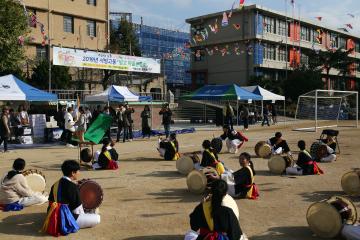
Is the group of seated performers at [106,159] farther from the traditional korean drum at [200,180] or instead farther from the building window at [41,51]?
the building window at [41,51]

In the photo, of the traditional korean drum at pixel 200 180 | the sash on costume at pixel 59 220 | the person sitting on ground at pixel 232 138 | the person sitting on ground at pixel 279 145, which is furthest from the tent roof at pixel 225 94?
the sash on costume at pixel 59 220

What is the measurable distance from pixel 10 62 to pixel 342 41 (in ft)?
190

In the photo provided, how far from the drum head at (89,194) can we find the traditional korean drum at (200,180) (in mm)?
2479

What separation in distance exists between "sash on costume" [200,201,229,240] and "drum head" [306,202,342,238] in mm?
1885

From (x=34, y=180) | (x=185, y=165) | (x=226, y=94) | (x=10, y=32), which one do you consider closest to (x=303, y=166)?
(x=185, y=165)

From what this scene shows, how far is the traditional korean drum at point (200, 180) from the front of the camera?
9.55 m

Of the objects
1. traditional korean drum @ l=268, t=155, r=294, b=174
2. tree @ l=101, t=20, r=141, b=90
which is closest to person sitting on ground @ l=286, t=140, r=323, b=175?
traditional korean drum @ l=268, t=155, r=294, b=174

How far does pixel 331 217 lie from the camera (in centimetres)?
666

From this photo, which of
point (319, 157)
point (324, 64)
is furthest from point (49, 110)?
point (324, 64)

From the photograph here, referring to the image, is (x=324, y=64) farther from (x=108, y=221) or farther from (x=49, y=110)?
(x=108, y=221)

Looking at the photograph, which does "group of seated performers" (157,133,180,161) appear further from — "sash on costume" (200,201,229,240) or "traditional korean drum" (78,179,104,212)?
"sash on costume" (200,201,229,240)

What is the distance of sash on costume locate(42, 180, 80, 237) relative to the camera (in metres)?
7.02

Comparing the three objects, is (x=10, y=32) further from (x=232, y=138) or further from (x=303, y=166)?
(x=303, y=166)

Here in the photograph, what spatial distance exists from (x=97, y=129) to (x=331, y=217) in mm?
8362
